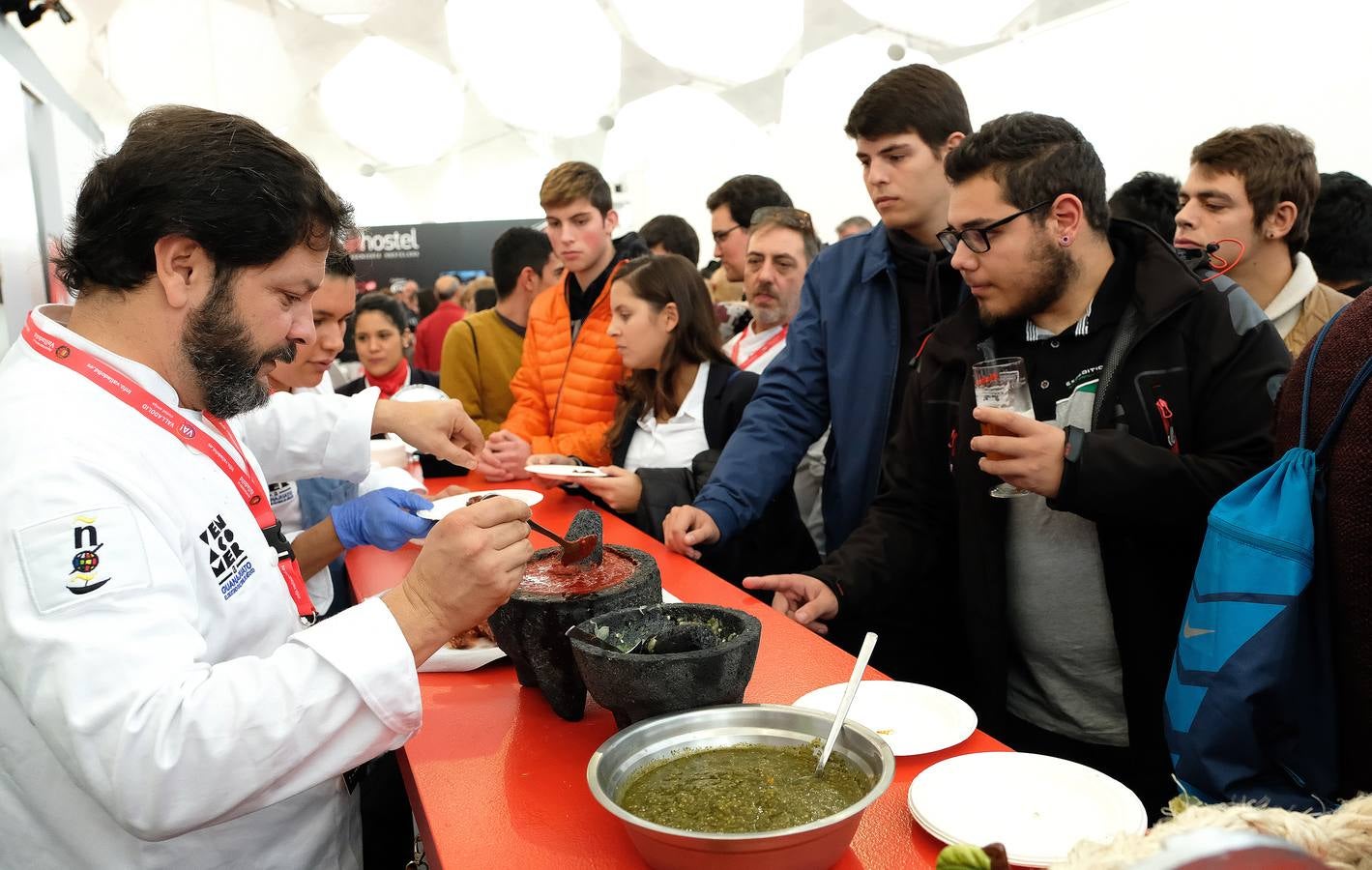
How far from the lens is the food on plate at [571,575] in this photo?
1502 millimetres

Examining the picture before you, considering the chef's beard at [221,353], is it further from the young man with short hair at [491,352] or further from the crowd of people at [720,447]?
the young man with short hair at [491,352]

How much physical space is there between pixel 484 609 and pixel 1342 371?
1.21m

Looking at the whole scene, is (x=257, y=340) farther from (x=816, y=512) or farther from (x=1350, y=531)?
(x=816, y=512)

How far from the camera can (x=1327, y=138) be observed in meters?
4.81

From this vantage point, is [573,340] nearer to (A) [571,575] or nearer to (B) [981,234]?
(B) [981,234]

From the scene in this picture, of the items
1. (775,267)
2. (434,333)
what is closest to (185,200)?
(775,267)

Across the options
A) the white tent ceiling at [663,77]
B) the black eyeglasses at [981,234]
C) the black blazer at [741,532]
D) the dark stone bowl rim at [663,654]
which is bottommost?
the black blazer at [741,532]

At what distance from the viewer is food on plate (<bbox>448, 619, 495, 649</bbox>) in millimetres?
1801

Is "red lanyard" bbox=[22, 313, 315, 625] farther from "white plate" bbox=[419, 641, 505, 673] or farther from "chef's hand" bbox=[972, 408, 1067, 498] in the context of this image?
"chef's hand" bbox=[972, 408, 1067, 498]

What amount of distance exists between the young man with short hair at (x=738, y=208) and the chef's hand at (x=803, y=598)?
305 centimetres

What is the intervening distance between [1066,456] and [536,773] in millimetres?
1132

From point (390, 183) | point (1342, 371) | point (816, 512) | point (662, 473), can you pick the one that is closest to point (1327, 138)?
point (816, 512)

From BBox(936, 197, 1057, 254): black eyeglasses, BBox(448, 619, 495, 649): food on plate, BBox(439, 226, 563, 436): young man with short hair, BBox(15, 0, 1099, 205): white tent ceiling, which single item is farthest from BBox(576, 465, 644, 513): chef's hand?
BBox(15, 0, 1099, 205): white tent ceiling

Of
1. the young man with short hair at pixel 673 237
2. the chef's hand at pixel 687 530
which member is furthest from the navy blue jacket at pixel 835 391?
the young man with short hair at pixel 673 237
